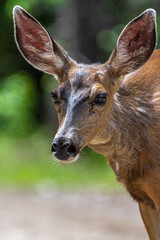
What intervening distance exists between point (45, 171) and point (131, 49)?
8453 millimetres

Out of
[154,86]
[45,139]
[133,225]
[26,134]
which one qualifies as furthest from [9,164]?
[154,86]

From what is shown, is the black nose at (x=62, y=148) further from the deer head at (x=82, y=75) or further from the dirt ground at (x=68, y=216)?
the dirt ground at (x=68, y=216)

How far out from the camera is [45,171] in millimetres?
14648

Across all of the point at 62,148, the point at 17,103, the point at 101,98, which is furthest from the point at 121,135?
the point at 17,103

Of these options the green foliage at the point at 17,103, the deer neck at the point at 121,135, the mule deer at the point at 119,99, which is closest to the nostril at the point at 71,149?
the mule deer at the point at 119,99

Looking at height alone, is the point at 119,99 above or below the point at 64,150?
below

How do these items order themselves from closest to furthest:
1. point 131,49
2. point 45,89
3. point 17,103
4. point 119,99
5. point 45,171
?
point 131,49
point 119,99
point 45,171
point 45,89
point 17,103

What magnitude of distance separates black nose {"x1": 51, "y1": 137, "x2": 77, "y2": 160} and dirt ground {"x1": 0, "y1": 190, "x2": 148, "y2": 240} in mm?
4900

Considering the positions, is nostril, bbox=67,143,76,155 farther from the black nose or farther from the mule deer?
the mule deer

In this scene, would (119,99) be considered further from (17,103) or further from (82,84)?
(17,103)

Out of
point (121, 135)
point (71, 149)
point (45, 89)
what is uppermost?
point (71, 149)

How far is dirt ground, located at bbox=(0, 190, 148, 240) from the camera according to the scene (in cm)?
1071

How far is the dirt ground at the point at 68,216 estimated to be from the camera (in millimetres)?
10711

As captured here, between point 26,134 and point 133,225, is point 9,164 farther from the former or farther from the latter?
point 133,225
